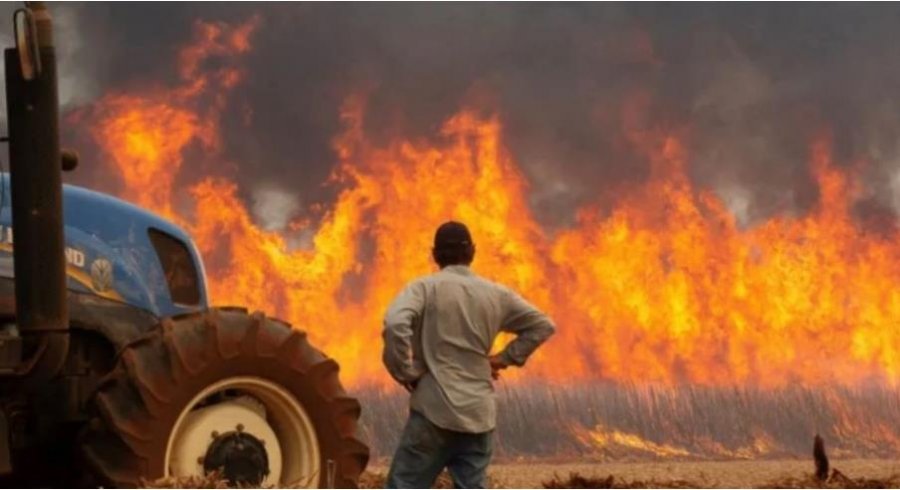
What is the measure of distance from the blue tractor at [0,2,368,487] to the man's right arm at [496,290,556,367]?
2106mm

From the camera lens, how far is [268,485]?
1053 centimetres

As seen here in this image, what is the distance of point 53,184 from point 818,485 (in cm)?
883

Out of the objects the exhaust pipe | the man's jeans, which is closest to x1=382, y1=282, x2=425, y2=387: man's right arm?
the man's jeans

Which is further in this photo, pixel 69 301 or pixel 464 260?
pixel 69 301

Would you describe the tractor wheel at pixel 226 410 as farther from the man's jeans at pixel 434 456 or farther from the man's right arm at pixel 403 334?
the man's right arm at pixel 403 334

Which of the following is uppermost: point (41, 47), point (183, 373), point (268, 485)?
point (41, 47)

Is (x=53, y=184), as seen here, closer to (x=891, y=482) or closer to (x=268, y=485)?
(x=268, y=485)

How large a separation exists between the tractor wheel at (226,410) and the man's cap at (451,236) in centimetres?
213

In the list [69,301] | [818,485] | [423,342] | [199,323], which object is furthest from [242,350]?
[818,485]

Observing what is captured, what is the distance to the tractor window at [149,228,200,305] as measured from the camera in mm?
11828

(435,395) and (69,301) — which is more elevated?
(69,301)

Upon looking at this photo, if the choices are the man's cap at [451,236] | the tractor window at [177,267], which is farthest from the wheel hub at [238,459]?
the man's cap at [451,236]

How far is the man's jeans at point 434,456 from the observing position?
8.91m

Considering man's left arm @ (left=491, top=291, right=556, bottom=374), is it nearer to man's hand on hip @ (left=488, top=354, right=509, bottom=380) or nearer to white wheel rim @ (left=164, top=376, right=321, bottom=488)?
man's hand on hip @ (left=488, top=354, right=509, bottom=380)
